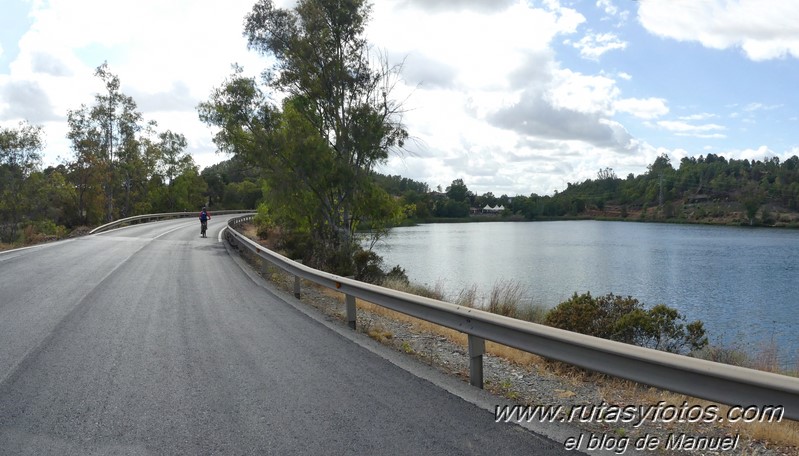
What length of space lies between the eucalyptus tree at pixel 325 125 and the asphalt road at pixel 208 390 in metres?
15.4

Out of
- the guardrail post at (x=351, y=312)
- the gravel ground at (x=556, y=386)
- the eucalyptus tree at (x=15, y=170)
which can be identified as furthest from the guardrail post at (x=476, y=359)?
the eucalyptus tree at (x=15, y=170)

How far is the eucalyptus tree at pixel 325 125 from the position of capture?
2456 centimetres

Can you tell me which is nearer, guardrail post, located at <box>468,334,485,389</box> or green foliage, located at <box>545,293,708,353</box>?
guardrail post, located at <box>468,334,485,389</box>

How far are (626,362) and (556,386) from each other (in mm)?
1703

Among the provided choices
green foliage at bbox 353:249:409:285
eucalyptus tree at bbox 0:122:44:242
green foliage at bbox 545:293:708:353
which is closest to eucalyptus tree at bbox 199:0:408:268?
green foliage at bbox 353:249:409:285

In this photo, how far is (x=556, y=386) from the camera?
5.82 metres

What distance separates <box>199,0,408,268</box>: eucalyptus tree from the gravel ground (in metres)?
15.8

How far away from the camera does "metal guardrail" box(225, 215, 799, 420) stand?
3.45 metres

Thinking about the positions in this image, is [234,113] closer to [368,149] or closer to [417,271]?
[368,149]

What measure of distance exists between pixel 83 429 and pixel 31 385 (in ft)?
4.65

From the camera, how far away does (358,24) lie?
25562 millimetres

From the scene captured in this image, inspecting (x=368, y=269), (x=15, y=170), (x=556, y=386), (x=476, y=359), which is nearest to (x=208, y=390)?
(x=476, y=359)

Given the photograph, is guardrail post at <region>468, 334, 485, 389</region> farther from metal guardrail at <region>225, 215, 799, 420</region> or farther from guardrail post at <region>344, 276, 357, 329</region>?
guardrail post at <region>344, 276, 357, 329</region>

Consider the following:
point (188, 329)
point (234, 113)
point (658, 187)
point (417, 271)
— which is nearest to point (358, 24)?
point (234, 113)
